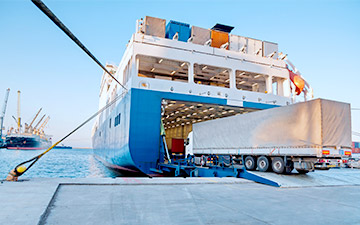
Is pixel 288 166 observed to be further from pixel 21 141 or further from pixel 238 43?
pixel 21 141

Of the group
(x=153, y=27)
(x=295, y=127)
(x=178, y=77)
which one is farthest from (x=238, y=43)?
(x=295, y=127)

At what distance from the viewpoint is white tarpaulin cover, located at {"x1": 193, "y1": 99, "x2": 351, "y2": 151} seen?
37.0ft

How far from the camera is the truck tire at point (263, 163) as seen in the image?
43.1 ft

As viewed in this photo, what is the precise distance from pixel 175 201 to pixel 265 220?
7.90ft

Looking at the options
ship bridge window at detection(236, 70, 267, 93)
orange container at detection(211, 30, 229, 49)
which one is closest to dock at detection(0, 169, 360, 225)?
orange container at detection(211, 30, 229, 49)

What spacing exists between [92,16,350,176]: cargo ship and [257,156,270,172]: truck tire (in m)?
5.82

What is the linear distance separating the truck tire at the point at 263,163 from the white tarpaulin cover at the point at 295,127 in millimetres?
604

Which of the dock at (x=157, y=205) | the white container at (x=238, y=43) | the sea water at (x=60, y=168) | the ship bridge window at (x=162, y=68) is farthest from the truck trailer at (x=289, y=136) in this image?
the sea water at (x=60, y=168)

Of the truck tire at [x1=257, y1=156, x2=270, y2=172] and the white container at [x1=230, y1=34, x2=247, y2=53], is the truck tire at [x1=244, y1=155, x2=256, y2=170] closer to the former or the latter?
the truck tire at [x1=257, y1=156, x2=270, y2=172]

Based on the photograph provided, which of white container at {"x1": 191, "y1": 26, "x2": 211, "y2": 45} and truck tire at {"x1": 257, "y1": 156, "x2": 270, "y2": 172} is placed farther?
white container at {"x1": 191, "y1": 26, "x2": 211, "y2": 45}

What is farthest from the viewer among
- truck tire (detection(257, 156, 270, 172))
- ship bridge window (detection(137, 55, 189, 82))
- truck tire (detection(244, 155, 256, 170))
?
ship bridge window (detection(137, 55, 189, 82))

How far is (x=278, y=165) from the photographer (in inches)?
494

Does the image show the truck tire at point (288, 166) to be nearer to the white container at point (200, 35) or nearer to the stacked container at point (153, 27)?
the white container at point (200, 35)

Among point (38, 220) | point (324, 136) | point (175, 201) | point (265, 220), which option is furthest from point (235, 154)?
point (38, 220)
